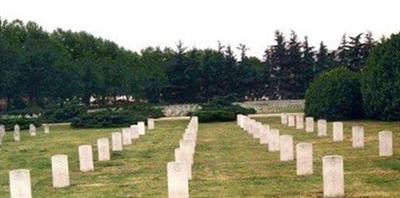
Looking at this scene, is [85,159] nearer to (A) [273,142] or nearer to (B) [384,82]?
(A) [273,142]

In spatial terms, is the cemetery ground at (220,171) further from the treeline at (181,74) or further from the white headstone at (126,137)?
the treeline at (181,74)

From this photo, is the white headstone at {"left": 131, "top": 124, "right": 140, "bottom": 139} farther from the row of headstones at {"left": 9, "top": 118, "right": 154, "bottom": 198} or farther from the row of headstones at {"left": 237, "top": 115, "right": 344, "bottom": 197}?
the row of headstones at {"left": 9, "top": 118, "right": 154, "bottom": 198}

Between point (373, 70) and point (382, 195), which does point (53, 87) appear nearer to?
point (373, 70)

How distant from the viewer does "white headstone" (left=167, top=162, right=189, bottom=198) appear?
44.4ft

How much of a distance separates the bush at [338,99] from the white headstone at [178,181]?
30.5m

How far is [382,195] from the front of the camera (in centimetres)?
1326

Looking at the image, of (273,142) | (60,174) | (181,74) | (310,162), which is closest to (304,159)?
(310,162)

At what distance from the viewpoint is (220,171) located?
18.0 m

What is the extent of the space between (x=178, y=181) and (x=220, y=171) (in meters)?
4.54

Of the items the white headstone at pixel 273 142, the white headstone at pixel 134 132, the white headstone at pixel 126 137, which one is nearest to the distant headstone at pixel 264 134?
the white headstone at pixel 273 142

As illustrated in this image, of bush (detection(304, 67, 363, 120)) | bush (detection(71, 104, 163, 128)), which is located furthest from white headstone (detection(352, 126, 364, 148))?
bush (detection(71, 104, 163, 128))

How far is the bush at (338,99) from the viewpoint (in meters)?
43.0

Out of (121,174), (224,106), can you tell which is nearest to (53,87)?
(224,106)

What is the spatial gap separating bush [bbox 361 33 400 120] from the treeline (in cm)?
3249
